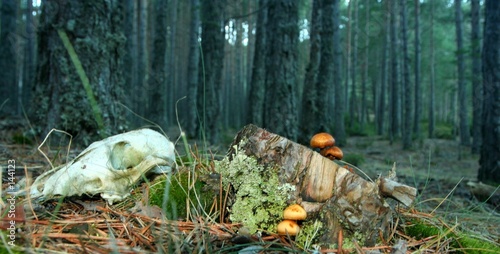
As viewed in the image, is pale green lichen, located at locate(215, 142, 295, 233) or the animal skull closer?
pale green lichen, located at locate(215, 142, 295, 233)

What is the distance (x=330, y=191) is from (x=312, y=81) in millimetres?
9899

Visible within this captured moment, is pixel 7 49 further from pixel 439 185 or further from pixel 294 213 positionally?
pixel 294 213

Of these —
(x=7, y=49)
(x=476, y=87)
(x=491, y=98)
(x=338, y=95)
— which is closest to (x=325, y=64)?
(x=338, y=95)

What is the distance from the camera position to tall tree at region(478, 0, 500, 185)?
5.30 m

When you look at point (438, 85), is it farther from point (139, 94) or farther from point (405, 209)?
point (405, 209)

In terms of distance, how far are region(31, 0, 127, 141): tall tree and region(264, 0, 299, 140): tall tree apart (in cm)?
451

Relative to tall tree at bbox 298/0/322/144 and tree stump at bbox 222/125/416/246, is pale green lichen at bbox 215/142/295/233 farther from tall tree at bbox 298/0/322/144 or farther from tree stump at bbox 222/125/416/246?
tall tree at bbox 298/0/322/144

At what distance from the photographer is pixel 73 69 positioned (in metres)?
3.93

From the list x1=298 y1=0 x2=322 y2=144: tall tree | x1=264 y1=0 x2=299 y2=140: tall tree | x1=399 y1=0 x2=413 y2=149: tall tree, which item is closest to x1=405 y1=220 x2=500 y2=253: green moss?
x1=264 y1=0 x2=299 y2=140: tall tree

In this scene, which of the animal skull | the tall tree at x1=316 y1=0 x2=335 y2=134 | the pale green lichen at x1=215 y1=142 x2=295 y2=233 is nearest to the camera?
the pale green lichen at x1=215 y1=142 x2=295 y2=233

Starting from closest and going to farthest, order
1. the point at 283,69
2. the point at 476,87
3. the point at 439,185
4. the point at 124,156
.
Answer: the point at 124,156 → the point at 439,185 → the point at 283,69 → the point at 476,87

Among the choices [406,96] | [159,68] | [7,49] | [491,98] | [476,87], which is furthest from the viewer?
[406,96]

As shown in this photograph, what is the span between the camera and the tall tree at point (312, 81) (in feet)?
36.9

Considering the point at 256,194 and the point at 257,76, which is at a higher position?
the point at 257,76
